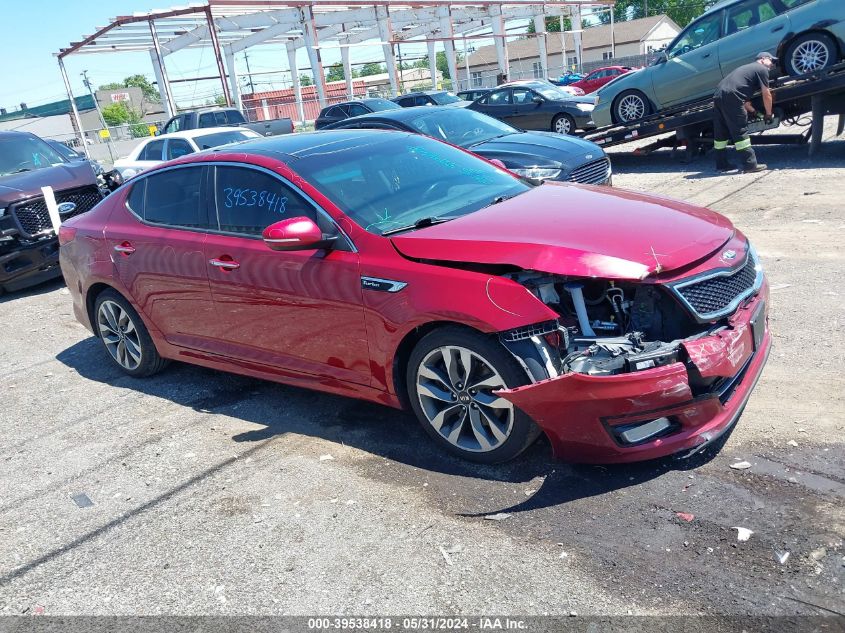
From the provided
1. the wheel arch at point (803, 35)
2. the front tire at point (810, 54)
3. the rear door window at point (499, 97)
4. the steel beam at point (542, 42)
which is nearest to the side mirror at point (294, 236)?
the front tire at point (810, 54)

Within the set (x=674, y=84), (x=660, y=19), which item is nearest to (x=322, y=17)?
(x=674, y=84)

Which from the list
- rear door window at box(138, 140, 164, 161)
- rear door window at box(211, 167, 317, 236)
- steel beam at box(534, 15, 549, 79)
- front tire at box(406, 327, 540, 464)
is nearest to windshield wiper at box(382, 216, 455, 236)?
rear door window at box(211, 167, 317, 236)

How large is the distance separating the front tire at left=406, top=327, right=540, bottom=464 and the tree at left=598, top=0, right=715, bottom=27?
8290 centimetres

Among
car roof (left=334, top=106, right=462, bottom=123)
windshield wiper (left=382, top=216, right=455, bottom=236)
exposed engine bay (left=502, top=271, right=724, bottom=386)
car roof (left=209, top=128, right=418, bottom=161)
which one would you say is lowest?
exposed engine bay (left=502, top=271, right=724, bottom=386)

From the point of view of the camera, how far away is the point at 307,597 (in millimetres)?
3203

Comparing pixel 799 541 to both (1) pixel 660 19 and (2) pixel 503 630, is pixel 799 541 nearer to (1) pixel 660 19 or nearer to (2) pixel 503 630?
(2) pixel 503 630

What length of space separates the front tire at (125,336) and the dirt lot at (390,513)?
0.46m

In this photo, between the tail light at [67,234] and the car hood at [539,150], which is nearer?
the tail light at [67,234]

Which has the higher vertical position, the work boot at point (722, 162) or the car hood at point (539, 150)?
the car hood at point (539, 150)

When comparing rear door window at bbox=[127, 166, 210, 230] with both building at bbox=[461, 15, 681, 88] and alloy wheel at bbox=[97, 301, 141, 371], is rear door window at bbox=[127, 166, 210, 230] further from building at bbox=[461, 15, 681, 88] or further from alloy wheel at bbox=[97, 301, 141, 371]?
building at bbox=[461, 15, 681, 88]

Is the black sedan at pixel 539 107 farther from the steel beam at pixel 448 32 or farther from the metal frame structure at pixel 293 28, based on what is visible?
the steel beam at pixel 448 32

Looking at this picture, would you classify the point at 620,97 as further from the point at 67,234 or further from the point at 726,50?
the point at 67,234

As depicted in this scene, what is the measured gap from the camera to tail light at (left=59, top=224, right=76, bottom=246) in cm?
629

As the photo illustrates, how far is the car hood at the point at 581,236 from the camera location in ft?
11.8
